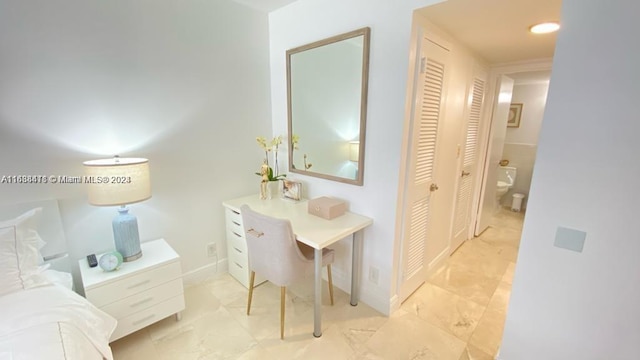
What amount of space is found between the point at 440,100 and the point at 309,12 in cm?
125

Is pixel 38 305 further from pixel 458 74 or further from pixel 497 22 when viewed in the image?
pixel 458 74

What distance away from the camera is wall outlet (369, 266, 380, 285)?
1.98 meters

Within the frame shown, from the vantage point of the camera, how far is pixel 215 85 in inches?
86.9

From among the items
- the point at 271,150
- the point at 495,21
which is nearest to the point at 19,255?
the point at 271,150

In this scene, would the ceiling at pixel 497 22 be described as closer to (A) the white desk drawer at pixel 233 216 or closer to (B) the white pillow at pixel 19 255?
(A) the white desk drawer at pixel 233 216

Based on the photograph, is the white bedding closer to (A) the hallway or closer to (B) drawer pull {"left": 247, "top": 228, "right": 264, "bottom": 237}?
(B) drawer pull {"left": 247, "top": 228, "right": 264, "bottom": 237}

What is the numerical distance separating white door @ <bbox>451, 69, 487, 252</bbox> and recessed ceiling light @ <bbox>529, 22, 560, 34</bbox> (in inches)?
28.4

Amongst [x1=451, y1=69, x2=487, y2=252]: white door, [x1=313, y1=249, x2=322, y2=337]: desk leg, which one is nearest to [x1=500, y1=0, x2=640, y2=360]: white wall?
[x1=313, y1=249, x2=322, y2=337]: desk leg

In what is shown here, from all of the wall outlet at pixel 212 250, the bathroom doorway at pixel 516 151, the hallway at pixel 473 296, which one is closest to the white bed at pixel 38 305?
the wall outlet at pixel 212 250

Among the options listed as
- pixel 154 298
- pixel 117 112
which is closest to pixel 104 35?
pixel 117 112

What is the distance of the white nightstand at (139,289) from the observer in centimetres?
156

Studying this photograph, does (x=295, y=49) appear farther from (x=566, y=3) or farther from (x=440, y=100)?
(x=566, y=3)

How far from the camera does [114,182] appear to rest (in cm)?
156

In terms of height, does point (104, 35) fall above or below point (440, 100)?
above
